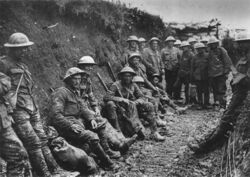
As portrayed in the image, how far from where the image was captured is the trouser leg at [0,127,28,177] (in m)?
4.78

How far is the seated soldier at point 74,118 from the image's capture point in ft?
20.7

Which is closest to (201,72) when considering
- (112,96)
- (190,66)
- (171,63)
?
(190,66)

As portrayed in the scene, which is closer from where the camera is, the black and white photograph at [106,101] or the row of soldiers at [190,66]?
the black and white photograph at [106,101]

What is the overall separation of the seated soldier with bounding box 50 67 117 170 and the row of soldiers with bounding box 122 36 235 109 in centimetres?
437

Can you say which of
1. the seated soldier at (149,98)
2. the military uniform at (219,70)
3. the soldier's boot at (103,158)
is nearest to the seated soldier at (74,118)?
the soldier's boot at (103,158)

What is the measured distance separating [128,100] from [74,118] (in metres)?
2.24

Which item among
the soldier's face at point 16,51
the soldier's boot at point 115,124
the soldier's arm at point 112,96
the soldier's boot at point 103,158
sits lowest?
the soldier's boot at point 103,158

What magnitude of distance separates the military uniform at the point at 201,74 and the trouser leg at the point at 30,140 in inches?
320

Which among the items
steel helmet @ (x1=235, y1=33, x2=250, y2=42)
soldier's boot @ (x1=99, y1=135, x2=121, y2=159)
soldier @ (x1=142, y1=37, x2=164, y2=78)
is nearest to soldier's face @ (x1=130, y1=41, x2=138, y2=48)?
soldier @ (x1=142, y1=37, x2=164, y2=78)

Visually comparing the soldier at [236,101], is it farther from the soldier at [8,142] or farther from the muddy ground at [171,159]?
the soldier at [8,142]

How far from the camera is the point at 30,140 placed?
17.5ft

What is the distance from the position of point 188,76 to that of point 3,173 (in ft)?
31.3

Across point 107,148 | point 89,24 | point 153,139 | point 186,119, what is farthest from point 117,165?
point 89,24

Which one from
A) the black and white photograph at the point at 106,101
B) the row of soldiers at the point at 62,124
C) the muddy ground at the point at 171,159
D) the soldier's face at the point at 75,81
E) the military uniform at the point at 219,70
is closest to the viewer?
the row of soldiers at the point at 62,124
